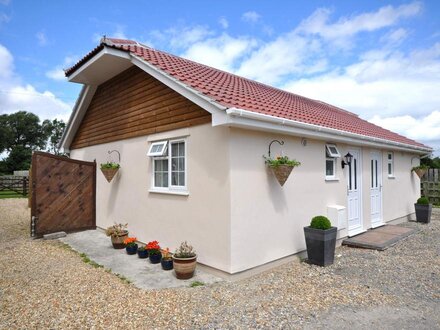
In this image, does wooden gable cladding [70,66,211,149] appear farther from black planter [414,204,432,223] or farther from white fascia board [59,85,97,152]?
black planter [414,204,432,223]

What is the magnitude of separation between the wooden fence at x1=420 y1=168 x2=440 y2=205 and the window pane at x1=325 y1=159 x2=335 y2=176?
432 inches

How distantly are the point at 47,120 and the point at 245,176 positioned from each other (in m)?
65.4

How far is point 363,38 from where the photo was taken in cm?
884

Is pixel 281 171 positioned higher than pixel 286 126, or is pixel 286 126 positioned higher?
pixel 286 126

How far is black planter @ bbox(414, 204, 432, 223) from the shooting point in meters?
11.0

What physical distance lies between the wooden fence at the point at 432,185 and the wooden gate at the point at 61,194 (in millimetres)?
16433

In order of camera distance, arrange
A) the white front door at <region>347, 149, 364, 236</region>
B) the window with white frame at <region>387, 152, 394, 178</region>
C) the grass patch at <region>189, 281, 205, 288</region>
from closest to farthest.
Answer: the grass patch at <region>189, 281, 205, 288</region>
the white front door at <region>347, 149, 364, 236</region>
the window with white frame at <region>387, 152, 394, 178</region>

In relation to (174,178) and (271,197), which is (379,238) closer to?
(271,197)

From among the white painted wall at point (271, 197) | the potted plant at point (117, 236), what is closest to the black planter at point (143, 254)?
the potted plant at point (117, 236)

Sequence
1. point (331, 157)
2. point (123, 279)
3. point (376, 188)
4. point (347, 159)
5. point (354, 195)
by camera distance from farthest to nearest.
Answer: point (376, 188) → point (354, 195) → point (347, 159) → point (331, 157) → point (123, 279)

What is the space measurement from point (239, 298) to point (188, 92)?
12.1 ft

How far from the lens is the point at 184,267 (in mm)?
5152

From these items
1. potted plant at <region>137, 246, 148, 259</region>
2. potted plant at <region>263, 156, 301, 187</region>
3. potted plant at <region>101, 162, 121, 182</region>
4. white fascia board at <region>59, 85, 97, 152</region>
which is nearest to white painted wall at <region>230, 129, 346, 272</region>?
potted plant at <region>263, 156, 301, 187</region>

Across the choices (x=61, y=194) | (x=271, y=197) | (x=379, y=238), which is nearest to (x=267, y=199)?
(x=271, y=197)
